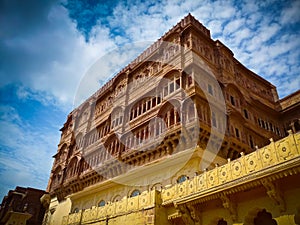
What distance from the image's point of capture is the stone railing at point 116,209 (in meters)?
11.1

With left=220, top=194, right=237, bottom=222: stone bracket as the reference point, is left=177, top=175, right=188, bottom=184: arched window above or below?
above

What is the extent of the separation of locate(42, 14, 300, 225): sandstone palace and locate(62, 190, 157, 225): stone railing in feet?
0.18

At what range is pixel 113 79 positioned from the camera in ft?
95.6

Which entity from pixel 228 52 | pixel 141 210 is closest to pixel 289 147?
pixel 141 210

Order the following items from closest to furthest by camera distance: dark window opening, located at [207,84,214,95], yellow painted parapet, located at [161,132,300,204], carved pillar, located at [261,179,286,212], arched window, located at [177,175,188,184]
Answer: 1. yellow painted parapet, located at [161,132,300,204]
2. carved pillar, located at [261,179,286,212]
3. arched window, located at [177,175,188,184]
4. dark window opening, located at [207,84,214,95]

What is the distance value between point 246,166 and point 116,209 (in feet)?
22.7

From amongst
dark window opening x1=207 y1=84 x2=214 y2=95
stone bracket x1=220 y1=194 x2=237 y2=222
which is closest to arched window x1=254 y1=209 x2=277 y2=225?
stone bracket x1=220 y1=194 x2=237 y2=222

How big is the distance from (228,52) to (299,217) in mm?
17709

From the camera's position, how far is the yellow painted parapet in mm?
7352

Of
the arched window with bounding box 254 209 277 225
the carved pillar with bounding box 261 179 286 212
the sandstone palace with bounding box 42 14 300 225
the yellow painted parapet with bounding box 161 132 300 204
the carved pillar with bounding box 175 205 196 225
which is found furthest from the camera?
the carved pillar with bounding box 175 205 196 225

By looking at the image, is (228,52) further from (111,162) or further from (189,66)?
(111,162)

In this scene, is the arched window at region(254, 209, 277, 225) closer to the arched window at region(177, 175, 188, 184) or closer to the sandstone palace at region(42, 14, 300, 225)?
the sandstone palace at region(42, 14, 300, 225)

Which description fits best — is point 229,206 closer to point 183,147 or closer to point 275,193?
point 275,193

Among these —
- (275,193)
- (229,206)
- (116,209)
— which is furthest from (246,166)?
(116,209)
